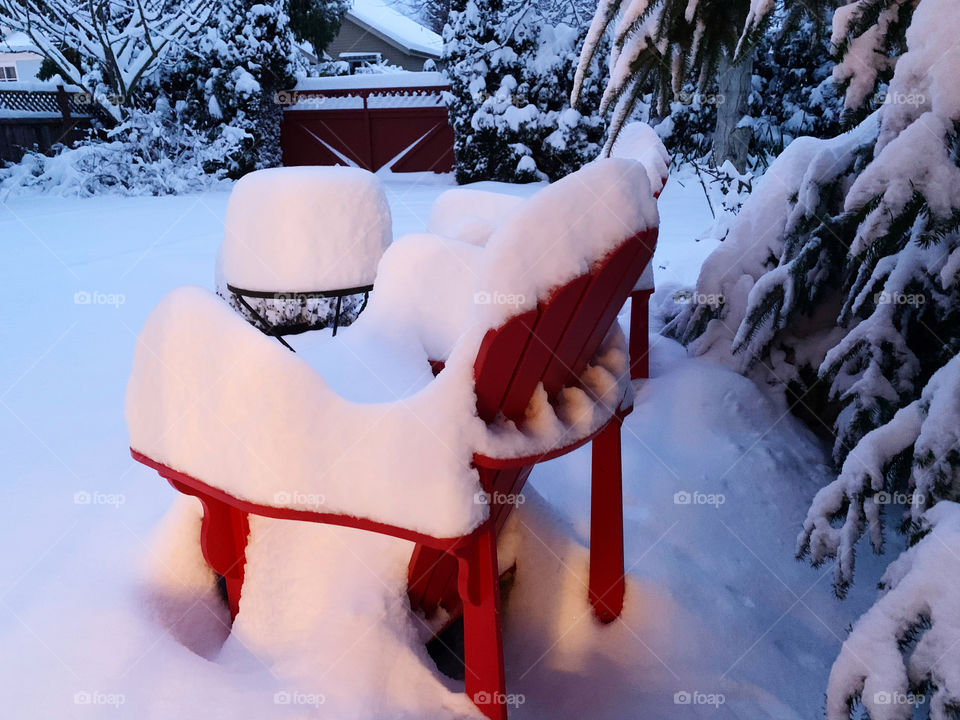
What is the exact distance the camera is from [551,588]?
2264 mm

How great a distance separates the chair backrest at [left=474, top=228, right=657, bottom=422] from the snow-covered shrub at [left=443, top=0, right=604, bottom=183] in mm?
10244

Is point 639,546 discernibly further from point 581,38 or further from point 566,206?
point 581,38

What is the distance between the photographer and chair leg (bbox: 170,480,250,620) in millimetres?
1886

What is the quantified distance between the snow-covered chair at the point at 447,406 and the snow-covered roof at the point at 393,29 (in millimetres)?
25485

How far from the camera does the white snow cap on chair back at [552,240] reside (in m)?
1.32

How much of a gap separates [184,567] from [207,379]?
88 centimetres

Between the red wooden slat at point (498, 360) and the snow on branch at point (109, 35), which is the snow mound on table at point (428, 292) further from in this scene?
the snow on branch at point (109, 35)

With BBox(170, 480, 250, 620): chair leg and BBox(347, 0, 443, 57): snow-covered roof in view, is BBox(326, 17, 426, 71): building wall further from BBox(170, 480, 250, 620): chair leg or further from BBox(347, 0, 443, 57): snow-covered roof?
BBox(170, 480, 250, 620): chair leg

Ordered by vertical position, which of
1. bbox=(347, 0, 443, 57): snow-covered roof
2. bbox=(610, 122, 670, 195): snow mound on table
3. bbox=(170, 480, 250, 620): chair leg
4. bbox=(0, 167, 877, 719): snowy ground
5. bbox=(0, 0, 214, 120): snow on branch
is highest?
bbox=(610, 122, 670, 195): snow mound on table

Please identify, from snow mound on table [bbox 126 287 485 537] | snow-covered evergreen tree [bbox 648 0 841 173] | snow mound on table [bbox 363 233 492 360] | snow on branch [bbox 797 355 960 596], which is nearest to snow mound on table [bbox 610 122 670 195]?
snow mound on table [bbox 363 233 492 360]

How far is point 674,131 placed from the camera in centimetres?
1069

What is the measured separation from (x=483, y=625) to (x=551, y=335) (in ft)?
2.18

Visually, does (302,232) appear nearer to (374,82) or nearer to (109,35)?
(109,35)

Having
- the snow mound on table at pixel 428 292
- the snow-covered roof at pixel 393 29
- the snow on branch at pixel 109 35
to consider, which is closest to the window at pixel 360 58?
the snow-covered roof at pixel 393 29
